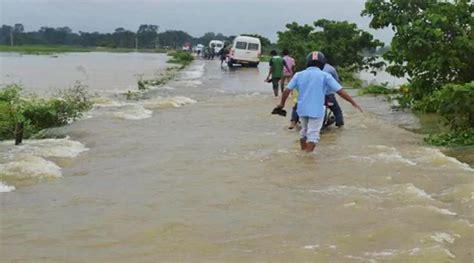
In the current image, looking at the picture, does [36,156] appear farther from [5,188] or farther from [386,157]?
[386,157]

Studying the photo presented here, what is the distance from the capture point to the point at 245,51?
40.7 metres

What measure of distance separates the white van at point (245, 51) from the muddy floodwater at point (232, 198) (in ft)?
93.5

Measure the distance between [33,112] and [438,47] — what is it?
811 centimetres

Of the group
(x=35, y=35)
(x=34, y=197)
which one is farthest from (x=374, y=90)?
(x=35, y=35)

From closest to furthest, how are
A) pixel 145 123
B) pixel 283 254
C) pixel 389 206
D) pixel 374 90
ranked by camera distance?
1. pixel 283 254
2. pixel 389 206
3. pixel 145 123
4. pixel 374 90

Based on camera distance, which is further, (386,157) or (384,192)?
(386,157)

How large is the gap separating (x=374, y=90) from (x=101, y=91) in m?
10.5

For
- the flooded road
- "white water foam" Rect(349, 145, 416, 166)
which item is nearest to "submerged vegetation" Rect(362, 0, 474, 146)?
"white water foam" Rect(349, 145, 416, 166)

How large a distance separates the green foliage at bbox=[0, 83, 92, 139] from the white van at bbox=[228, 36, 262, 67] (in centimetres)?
2629

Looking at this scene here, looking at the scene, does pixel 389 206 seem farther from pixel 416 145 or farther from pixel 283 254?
pixel 416 145

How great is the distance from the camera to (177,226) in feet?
18.7

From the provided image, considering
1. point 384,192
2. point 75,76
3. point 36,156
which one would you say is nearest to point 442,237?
point 384,192

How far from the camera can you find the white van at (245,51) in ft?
132

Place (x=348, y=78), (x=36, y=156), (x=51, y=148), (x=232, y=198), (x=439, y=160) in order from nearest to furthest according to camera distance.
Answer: (x=232, y=198) → (x=439, y=160) → (x=36, y=156) → (x=51, y=148) → (x=348, y=78)
